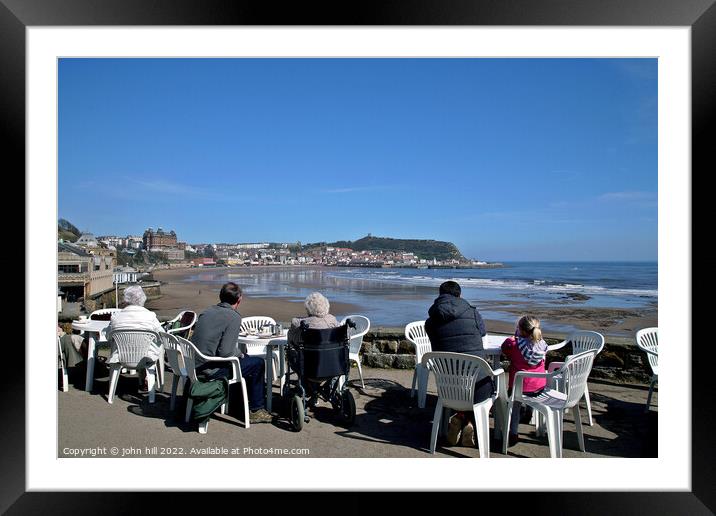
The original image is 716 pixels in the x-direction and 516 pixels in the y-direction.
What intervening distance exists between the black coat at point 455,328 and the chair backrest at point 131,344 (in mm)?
2507

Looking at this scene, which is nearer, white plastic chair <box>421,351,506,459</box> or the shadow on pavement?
white plastic chair <box>421,351,506,459</box>

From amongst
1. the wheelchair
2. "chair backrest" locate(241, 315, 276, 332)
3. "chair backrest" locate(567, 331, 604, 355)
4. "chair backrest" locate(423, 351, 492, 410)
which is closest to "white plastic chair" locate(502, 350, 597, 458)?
"chair backrest" locate(423, 351, 492, 410)

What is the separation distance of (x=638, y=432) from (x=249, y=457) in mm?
2863

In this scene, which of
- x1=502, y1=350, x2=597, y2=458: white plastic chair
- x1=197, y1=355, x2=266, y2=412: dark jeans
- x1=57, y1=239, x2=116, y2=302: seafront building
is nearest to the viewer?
x1=502, y1=350, x2=597, y2=458: white plastic chair

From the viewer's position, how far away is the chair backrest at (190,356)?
351 cm

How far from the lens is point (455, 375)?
9.79ft

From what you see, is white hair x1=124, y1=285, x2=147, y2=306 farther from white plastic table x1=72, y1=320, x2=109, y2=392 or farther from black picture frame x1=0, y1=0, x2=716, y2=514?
black picture frame x1=0, y1=0, x2=716, y2=514

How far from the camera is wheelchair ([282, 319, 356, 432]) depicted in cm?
345

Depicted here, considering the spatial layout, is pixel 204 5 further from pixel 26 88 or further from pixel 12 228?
pixel 12 228

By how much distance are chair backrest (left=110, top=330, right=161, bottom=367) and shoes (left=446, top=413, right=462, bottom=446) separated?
2623 millimetres

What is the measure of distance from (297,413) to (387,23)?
2.68 meters

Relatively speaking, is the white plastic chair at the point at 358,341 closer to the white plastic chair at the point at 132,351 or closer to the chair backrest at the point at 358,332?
the chair backrest at the point at 358,332

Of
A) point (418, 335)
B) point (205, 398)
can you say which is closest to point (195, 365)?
point (205, 398)

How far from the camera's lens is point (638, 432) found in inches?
139
